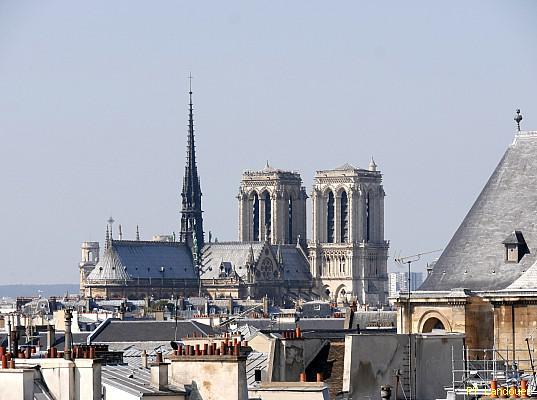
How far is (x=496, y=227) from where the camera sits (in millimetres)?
46906

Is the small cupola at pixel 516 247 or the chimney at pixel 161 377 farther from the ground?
the small cupola at pixel 516 247

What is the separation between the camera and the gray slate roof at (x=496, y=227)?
151ft

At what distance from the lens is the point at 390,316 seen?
8144 centimetres

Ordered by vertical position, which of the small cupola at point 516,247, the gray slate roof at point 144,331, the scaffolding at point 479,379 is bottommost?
the scaffolding at point 479,379

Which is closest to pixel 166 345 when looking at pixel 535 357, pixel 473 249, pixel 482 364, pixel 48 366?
pixel 473 249

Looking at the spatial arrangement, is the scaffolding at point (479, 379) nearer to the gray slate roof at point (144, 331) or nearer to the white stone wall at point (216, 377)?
the white stone wall at point (216, 377)

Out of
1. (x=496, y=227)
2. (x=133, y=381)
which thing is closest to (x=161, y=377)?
(x=133, y=381)

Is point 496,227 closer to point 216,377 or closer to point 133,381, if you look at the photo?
point 133,381

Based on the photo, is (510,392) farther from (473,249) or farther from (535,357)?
(473,249)

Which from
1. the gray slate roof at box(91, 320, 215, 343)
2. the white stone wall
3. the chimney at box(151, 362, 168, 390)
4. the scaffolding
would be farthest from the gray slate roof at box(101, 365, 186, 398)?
the gray slate roof at box(91, 320, 215, 343)

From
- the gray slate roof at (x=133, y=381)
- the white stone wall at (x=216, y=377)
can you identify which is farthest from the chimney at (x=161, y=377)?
the white stone wall at (x=216, y=377)

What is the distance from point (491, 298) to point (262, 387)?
58.9ft

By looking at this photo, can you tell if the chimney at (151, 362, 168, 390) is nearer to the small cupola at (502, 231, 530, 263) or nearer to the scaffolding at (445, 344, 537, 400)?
the scaffolding at (445, 344, 537, 400)

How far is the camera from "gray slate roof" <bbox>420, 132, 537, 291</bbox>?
46156 millimetres
